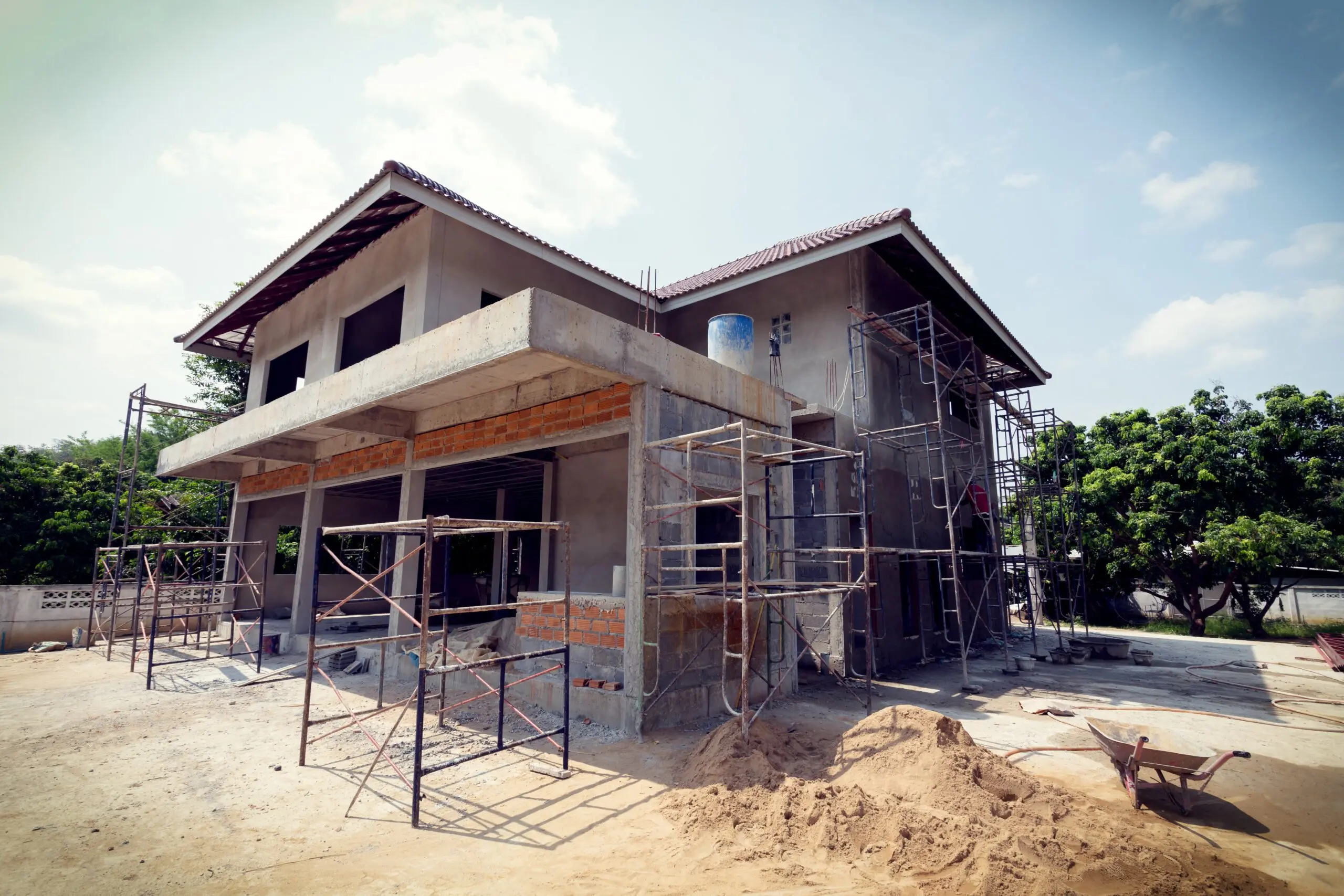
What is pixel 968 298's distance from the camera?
1255 centimetres

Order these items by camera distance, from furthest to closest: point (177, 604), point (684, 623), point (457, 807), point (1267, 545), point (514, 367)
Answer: point (1267, 545)
point (177, 604)
point (684, 623)
point (514, 367)
point (457, 807)

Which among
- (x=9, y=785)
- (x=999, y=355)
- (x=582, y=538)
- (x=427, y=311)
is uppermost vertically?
(x=999, y=355)

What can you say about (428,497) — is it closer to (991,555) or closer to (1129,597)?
(991,555)

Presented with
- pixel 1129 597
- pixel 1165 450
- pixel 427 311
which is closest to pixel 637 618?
pixel 427 311

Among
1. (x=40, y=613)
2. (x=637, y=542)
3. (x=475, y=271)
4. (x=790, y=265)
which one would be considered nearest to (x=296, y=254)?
Answer: (x=475, y=271)

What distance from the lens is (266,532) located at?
15367 mm

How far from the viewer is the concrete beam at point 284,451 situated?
11.6m

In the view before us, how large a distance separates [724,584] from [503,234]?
615 cm

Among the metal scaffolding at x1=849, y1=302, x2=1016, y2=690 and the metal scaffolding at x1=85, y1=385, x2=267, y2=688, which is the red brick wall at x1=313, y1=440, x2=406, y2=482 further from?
the metal scaffolding at x1=849, y1=302, x2=1016, y2=690

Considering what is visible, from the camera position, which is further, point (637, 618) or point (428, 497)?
point (428, 497)

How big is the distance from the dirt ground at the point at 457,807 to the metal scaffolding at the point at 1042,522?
591cm

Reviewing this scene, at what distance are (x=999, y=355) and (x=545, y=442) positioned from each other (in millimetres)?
12870

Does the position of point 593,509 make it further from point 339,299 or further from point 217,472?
point 217,472

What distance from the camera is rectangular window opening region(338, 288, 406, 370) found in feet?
41.0
